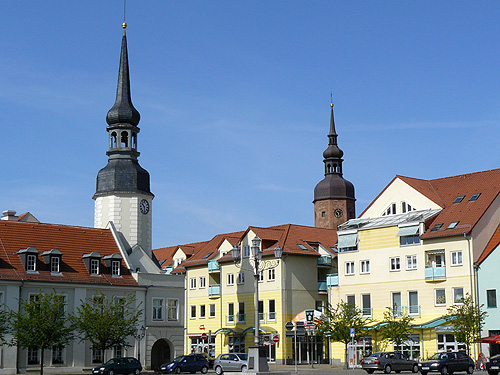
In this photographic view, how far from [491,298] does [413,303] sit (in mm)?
6869

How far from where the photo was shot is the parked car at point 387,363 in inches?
2061

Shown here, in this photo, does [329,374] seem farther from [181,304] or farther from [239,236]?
[239,236]

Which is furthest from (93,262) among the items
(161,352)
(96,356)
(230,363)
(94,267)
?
(230,363)

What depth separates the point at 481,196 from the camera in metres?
63.2

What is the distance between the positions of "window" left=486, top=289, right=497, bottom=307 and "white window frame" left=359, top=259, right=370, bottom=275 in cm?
1129

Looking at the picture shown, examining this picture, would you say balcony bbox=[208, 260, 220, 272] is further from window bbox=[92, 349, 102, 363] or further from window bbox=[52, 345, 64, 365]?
window bbox=[52, 345, 64, 365]

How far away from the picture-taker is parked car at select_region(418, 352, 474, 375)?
47094 millimetres

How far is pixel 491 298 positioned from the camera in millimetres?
58594

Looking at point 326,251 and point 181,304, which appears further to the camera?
point 326,251

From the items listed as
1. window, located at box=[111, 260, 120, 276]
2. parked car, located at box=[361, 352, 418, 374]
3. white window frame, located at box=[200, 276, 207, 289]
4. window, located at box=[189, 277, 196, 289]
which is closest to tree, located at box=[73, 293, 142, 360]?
window, located at box=[111, 260, 120, 276]

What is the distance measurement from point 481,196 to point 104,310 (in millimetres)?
30050

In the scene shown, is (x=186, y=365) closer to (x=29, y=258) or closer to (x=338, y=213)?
(x=29, y=258)

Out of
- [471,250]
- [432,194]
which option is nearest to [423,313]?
[471,250]

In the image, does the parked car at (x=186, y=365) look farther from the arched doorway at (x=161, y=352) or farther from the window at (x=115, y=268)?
the window at (x=115, y=268)
